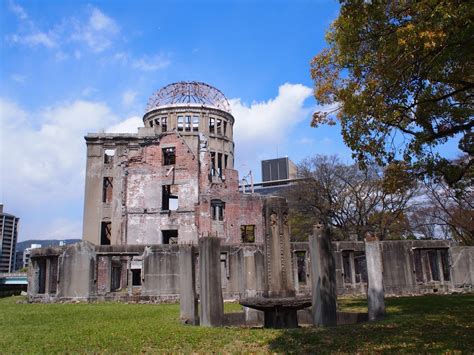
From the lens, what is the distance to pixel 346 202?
35219mm

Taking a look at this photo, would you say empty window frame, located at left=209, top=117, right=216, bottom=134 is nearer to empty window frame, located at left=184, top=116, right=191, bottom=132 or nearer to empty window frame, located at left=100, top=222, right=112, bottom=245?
empty window frame, located at left=184, top=116, right=191, bottom=132

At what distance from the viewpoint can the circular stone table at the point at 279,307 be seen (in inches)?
399

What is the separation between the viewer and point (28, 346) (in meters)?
8.26

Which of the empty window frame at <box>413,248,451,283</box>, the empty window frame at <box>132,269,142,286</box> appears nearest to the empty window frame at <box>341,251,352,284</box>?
the empty window frame at <box>413,248,451,283</box>

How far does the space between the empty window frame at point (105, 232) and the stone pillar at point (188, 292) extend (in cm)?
2587

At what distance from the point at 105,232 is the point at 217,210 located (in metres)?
11.2

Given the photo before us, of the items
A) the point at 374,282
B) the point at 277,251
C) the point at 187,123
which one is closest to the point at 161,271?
the point at 277,251

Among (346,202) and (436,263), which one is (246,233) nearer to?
(346,202)

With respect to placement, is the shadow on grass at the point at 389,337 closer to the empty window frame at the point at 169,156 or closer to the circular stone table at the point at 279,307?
the circular stone table at the point at 279,307

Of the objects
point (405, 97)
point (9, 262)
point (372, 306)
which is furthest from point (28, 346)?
point (9, 262)

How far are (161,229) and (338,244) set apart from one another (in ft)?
49.6

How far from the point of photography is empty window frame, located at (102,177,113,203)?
37.7 meters

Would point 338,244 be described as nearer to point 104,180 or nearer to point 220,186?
point 220,186

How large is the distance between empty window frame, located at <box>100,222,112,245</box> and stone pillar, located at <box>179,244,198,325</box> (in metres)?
25.9
